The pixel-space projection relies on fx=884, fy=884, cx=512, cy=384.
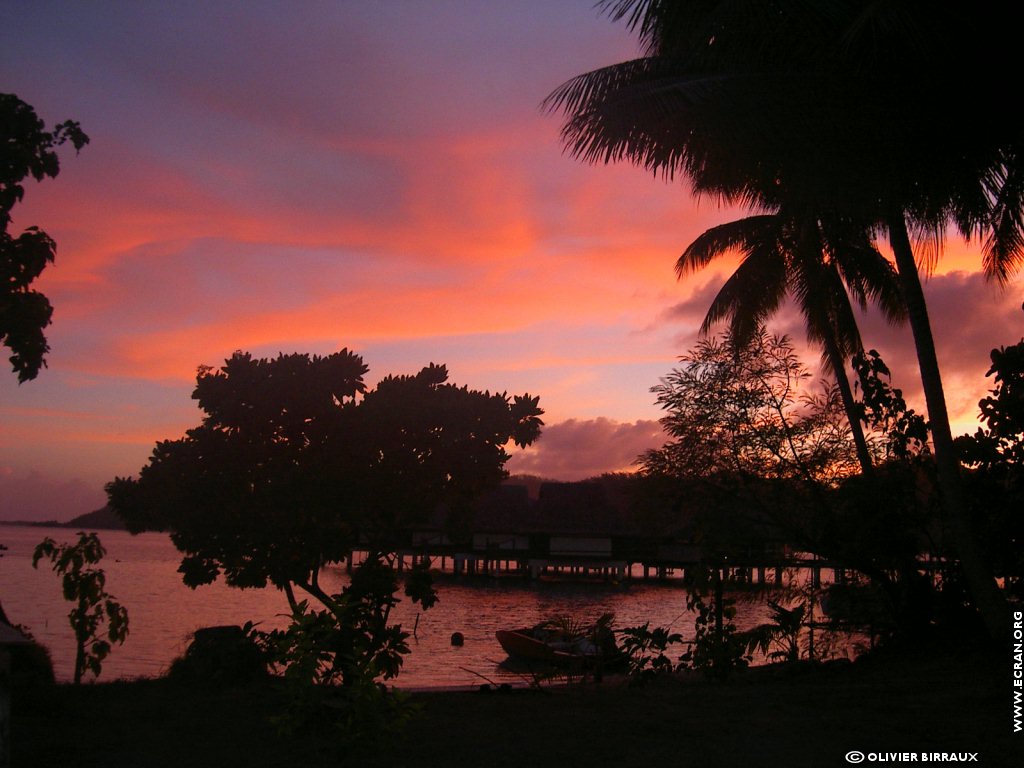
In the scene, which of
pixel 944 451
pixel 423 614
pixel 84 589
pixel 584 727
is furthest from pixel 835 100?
pixel 423 614

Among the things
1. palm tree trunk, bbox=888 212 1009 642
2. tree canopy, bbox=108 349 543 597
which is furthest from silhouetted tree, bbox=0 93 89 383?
palm tree trunk, bbox=888 212 1009 642

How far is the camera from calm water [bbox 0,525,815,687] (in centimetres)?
3222

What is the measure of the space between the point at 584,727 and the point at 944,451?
759 centimetres

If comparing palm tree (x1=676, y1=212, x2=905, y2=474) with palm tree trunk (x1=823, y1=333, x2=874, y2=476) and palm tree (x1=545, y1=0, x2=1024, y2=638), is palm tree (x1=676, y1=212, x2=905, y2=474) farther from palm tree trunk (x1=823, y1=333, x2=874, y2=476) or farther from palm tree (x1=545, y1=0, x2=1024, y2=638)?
palm tree (x1=545, y1=0, x2=1024, y2=638)

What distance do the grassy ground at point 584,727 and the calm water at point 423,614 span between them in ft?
22.6

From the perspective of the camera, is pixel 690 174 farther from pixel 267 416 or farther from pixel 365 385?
pixel 267 416

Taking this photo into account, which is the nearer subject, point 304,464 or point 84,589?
point 304,464

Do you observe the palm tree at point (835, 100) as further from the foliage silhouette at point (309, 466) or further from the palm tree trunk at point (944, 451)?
the foliage silhouette at point (309, 466)

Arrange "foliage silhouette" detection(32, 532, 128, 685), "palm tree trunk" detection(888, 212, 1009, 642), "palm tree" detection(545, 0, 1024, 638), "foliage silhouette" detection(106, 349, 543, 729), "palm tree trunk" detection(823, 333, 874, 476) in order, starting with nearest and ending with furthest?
1. "palm tree" detection(545, 0, 1024, 638)
2. "palm tree trunk" detection(888, 212, 1009, 642)
3. "foliage silhouette" detection(106, 349, 543, 729)
4. "foliage silhouette" detection(32, 532, 128, 685)
5. "palm tree trunk" detection(823, 333, 874, 476)

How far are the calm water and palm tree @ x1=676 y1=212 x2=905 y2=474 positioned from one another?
1144 cm

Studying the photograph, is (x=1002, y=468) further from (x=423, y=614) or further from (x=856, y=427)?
(x=423, y=614)

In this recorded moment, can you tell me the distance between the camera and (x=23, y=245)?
13.1 metres

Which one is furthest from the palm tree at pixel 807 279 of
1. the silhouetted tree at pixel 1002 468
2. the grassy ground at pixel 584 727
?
the grassy ground at pixel 584 727

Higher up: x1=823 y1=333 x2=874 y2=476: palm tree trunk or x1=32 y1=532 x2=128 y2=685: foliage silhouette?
x1=823 y1=333 x2=874 y2=476: palm tree trunk
